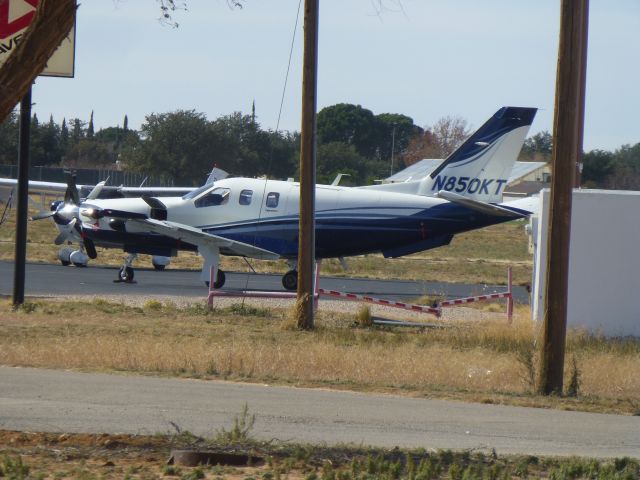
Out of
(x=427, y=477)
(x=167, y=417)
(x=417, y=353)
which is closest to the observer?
(x=427, y=477)

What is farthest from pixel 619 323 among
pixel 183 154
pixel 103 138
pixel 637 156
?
pixel 103 138

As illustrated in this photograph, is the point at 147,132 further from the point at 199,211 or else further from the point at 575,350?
the point at 575,350

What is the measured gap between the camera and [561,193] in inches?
484

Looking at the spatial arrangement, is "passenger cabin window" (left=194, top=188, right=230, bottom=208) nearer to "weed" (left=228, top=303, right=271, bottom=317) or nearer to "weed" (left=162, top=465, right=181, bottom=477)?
"weed" (left=228, top=303, right=271, bottom=317)

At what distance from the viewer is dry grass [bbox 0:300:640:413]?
1311 cm

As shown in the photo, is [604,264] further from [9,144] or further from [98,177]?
[98,177]

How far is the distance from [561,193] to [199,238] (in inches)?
614

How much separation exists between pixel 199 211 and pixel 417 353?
41.5 feet

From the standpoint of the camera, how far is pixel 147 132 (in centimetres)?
8119

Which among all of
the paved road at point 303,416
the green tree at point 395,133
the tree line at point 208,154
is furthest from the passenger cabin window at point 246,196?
the green tree at point 395,133

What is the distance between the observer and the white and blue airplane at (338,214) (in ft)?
87.4

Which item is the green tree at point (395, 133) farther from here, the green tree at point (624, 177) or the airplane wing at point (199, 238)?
the airplane wing at point (199, 238)

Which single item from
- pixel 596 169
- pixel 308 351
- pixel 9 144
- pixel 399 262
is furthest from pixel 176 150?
pixel 308 351

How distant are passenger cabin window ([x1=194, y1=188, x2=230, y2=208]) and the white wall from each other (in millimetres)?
10475
